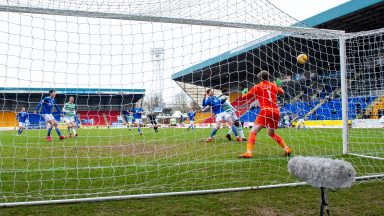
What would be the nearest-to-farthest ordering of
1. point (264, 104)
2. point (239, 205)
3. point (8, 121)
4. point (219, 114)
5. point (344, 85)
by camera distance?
point (239, 205)
point (344, 85)
point (264, 104)
point (219, 114)
point (8, 121)

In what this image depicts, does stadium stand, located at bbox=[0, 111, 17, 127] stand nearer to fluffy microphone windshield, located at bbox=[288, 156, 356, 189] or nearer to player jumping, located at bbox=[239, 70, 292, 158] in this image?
player jumping, located at bbox=[239, 70, 292, 158]

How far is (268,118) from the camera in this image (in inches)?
257

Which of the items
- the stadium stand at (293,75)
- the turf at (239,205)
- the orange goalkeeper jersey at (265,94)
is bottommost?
the turf at (239,205)

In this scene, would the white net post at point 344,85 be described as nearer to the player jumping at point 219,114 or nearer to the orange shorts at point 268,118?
the orange shorts at point 268,118

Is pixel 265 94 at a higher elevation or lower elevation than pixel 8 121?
higher

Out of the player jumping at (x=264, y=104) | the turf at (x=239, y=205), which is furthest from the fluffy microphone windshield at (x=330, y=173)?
the player jumping at (x=264, y=104)

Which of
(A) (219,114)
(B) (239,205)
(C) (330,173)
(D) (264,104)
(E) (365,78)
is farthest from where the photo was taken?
(A) (219,114)

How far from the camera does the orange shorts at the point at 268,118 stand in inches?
255

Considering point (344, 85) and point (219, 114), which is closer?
point (344, 85)

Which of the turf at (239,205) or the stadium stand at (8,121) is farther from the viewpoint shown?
the stadium stand at (8,121)

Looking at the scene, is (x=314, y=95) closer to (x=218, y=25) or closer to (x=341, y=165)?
(x=218, y=25)

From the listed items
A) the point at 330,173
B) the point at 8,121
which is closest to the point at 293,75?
the point at 330,173

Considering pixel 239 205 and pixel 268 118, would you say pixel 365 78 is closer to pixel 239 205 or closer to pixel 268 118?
pixel 268 118

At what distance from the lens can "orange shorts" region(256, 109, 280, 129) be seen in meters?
6.48
